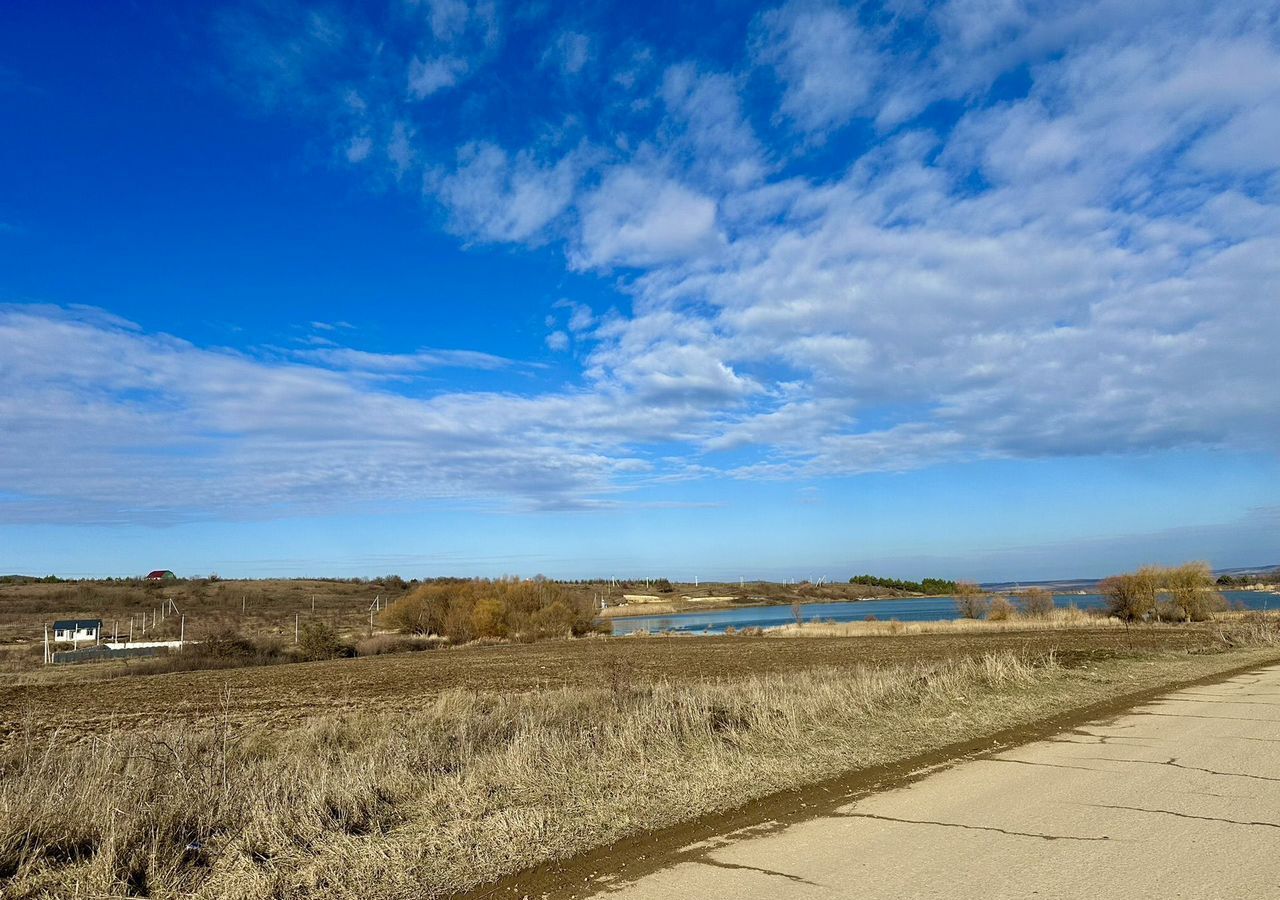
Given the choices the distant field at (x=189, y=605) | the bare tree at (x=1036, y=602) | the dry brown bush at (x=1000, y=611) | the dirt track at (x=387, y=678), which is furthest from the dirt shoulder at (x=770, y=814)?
the distant field at (x=189, y=605)

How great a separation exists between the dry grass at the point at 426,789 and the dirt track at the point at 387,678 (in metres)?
6.01

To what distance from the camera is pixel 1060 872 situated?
5.55 m

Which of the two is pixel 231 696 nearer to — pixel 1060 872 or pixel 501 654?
pixel 501 654

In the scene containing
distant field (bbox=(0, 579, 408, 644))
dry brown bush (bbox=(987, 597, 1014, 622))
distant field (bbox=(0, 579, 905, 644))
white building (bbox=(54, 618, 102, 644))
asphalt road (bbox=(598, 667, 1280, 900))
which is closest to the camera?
asphalt road (bbox=(598, 667, 1280, 900))

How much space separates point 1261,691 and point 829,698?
8615mm

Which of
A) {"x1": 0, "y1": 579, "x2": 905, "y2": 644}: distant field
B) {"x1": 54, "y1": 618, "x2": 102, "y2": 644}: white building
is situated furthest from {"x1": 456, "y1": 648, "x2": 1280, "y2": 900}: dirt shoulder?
{"x1": 54, "y1": 618, "x2": 102, "y2": 644}: white building

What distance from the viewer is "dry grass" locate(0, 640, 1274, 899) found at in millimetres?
6160

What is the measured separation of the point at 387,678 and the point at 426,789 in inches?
1237

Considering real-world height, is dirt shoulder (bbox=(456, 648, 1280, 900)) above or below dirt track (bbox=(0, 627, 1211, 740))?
above

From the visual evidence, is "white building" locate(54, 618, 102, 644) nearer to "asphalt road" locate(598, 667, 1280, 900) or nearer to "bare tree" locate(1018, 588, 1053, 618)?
"bare tree" locate(1018, 588, 1053, 618)

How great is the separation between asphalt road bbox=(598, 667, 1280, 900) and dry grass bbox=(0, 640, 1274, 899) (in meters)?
1.21

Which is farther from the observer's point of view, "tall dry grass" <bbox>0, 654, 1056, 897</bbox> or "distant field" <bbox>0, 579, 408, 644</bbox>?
"distant field" <bbox>0, 579, 408, 644</bbox>

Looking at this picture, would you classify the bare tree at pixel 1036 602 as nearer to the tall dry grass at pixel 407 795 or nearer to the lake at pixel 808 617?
the lake at pixel 808 617

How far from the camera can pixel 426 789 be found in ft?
28.2
